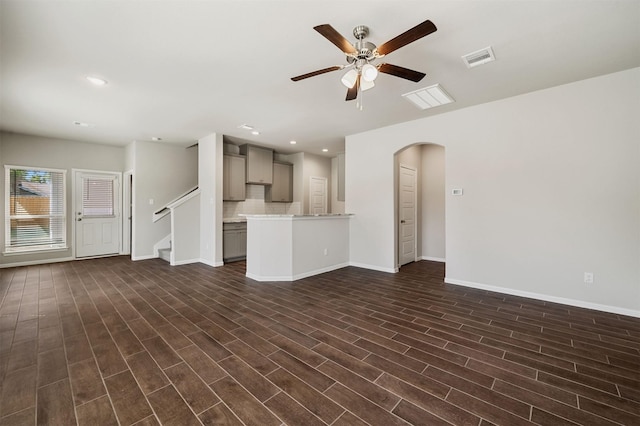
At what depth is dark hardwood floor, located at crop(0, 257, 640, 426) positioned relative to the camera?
161cm

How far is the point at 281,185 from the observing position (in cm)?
745

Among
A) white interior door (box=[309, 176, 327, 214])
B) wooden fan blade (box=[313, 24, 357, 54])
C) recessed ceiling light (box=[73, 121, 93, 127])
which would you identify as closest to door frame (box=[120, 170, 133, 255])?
recessed ceiling light (box=[73, 121, 93, 127])

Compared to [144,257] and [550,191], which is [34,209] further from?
[550,191]

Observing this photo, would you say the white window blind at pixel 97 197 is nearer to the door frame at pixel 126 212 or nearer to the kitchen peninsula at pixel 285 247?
the door frame at pixel 126 212

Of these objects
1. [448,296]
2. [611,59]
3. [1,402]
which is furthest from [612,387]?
[1,402]

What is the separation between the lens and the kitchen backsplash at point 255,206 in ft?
22.0

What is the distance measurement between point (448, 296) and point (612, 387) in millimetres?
1870

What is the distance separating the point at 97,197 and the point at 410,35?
7744 millimetres

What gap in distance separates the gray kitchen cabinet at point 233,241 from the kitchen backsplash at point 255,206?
0.56m

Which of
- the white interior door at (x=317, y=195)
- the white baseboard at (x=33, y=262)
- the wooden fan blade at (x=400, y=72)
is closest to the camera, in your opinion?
the wooden fan blade at (x=400, y=72)

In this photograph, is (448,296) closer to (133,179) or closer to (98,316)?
(98,316)

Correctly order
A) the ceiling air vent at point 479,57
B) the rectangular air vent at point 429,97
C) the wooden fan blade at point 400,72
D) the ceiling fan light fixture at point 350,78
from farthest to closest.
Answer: the rectangular air vent at point 429,97, the ceiling air vent at point 479,57, the ceiling fan light fixture at point 350,78, the wooden fan blade at point 400,72

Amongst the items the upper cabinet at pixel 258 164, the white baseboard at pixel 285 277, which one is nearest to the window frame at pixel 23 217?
the upper cabinet at pixel 258 164

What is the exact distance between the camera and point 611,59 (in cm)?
278
